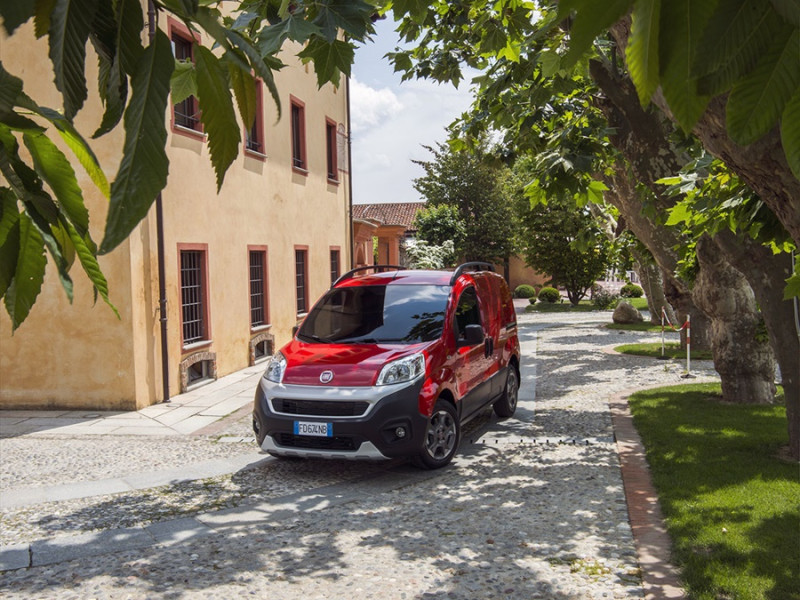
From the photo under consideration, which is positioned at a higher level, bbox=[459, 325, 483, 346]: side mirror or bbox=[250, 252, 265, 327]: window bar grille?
bbox=[250, 252, 265, 327]: window bar grille

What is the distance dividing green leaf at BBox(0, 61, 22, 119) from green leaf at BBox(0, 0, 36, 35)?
0.22 feet

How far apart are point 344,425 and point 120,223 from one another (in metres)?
7.50

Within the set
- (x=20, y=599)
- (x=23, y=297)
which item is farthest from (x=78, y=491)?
(x=23, y=297)

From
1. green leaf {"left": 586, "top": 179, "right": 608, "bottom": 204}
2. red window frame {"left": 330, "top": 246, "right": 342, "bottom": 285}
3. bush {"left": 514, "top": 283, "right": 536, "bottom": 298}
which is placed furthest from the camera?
bush {"left": 514, "top": 283, "right": 536, "bottom": 298}

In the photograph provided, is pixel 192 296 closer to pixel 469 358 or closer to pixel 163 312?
pixel 163 312

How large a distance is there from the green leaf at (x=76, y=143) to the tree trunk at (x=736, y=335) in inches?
441

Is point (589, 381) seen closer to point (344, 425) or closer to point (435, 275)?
point (435, 275)

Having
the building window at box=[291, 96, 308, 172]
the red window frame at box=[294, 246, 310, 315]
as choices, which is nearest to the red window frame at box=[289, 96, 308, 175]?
the building window at box=[291, 96, 308, 172]

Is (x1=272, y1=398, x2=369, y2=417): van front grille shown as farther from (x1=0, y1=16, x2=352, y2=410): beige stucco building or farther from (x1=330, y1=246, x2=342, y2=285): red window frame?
(x1=330, y1=246, x2=342, y2=285): red window frame

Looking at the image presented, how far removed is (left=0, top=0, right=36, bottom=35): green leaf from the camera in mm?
706

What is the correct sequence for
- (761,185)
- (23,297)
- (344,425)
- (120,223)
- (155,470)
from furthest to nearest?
(155,470), (344,425), (761,185), (23,297), (120,223)

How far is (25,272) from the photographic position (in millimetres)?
1038

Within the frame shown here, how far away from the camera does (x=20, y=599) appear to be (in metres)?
5.37

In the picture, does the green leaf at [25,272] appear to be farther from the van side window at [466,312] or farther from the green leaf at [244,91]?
the van side window at [466,312]
